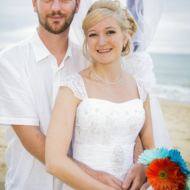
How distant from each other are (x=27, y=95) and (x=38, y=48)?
18.1 inches

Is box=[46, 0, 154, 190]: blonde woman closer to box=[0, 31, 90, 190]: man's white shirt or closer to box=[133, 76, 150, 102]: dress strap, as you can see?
box=[133, 76, 150, 102]: dress strap

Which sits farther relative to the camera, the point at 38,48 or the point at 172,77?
the point at 172,77

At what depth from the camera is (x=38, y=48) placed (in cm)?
243

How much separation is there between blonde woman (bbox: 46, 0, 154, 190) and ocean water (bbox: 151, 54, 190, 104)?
479 inches

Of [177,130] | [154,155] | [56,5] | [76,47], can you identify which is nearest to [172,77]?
[177,130]

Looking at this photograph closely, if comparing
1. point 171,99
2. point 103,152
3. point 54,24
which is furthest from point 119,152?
point 171,99

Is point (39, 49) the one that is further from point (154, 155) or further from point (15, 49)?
point (154, 155)

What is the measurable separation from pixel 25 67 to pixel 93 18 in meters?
0.72

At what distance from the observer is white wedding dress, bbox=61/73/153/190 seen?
6.78 ft

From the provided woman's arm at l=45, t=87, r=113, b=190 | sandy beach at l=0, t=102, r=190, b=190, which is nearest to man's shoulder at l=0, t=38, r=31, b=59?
woman's arm at l=45, t=87, r=113, b=190

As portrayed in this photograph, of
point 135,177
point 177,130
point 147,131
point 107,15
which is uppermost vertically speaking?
point 107,15

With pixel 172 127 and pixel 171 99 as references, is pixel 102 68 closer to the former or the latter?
pixel 172 127

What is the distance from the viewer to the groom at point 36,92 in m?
2.18

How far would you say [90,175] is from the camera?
79.5 inches
